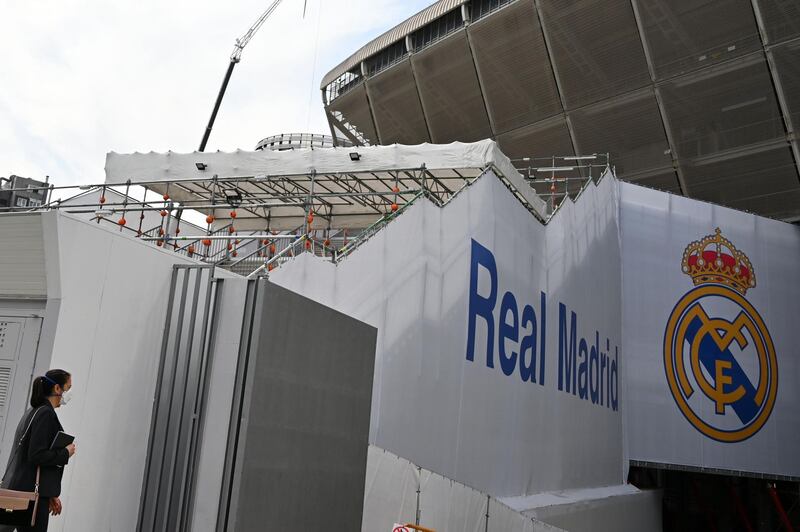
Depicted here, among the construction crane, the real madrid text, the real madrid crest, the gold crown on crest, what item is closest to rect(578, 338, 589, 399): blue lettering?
the real madrid text

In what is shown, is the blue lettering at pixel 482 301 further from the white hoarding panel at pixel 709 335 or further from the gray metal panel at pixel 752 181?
the gray metal panel at pixel 752 181

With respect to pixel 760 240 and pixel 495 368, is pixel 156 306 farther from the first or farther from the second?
pixel 760 240

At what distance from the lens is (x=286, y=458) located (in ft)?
17.5

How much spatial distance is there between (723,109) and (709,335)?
20.7ft

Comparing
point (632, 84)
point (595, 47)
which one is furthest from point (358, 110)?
point (632, 84)

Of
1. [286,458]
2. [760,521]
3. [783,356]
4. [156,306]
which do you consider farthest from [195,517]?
[760,521]

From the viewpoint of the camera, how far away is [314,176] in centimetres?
1384

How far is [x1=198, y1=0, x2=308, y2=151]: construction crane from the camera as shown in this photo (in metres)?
37.6

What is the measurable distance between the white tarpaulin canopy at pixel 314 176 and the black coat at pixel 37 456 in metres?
6.42

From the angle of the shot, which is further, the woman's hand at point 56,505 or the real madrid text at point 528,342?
the real madrid text at point 528,342

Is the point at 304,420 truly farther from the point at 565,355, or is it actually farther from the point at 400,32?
the point at 400,32

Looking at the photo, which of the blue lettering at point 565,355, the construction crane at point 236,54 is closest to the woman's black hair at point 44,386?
the blue lettering at point 565,355

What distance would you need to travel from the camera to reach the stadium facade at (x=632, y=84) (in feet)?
64.1

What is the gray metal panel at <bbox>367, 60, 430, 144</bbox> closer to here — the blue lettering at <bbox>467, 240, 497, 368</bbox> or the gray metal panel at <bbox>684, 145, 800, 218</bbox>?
the gray metal panel at <bbox>684, 145, 800, 218</bbox>
